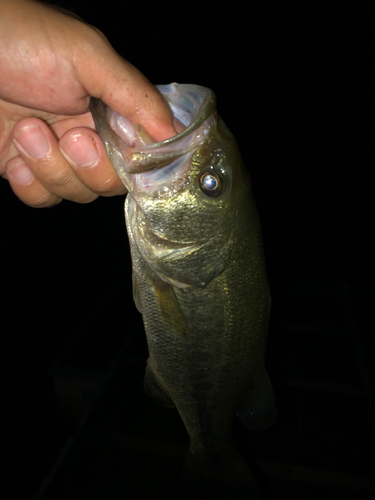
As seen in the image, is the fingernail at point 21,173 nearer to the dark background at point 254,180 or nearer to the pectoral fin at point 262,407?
the pectoral fin at point 262,407

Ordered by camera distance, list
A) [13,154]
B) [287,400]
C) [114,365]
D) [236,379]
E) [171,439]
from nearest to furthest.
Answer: [236,379], [13,154], [171,439], [287,400], [114,365]

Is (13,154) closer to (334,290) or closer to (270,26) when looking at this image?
(334,290)

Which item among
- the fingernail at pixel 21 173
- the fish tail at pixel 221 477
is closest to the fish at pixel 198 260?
the fish tail at pixel 221 477

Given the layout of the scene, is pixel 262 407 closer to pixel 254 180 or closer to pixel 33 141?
pixel 33 141

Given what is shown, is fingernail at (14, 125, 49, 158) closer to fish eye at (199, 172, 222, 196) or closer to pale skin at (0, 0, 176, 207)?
pale skin at (0, 0, 176, 207)

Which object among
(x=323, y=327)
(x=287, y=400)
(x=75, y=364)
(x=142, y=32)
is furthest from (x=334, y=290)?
(x=142, y=32)

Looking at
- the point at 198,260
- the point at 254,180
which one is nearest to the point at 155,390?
the point at 198,260

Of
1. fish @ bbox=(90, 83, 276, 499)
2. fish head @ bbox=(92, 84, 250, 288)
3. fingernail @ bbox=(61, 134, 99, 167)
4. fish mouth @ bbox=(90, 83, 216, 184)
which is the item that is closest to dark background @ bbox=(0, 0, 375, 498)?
fish @ bbox=(90, 83, 276, 499)
